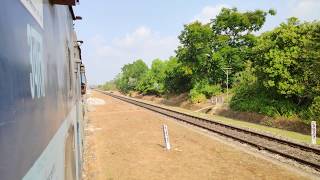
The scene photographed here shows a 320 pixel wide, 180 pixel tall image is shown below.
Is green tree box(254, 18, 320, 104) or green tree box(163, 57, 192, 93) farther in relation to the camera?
green tree box(163, 57, 192, 93)

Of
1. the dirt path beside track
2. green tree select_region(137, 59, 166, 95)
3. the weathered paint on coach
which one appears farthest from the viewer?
green tree select_region(137, 59, 166, 95)

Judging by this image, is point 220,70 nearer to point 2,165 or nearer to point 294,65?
point 294,65

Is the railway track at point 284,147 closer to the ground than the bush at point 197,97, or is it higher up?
closer to the ground

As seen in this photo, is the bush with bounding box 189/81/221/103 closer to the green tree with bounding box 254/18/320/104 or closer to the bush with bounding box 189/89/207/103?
the bush with bounding box 189/89/207/103

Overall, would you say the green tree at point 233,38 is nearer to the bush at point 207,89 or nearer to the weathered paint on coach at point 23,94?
the bush at point 207,89

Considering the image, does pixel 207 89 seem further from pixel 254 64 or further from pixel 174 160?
pixel 174 160

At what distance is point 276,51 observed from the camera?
32.8 m

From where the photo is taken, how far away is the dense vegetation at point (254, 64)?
30156 mm

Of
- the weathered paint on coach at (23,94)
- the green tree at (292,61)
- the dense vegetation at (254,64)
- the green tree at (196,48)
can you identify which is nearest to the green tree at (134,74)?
the dense vegetation at (254,64)

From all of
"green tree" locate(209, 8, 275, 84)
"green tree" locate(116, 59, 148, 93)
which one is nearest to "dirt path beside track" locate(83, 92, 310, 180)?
"green tree" locate(209, 8, 275, 84)

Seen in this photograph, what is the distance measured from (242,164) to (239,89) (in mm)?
27098

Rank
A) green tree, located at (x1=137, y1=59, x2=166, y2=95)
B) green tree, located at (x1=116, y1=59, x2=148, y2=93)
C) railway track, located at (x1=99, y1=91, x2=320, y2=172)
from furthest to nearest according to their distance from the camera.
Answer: green tree, located at (x1=116, y1=59, x2=148, y2=93) < green tree, located at (x1=137, y1=59, x2=166, y2=95) < railway track, located at (x1=99, y1=91, x2=320, y2=172)

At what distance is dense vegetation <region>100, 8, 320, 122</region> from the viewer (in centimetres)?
Answer: 3016

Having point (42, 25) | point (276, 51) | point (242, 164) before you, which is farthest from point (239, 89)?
point (42, 25)
